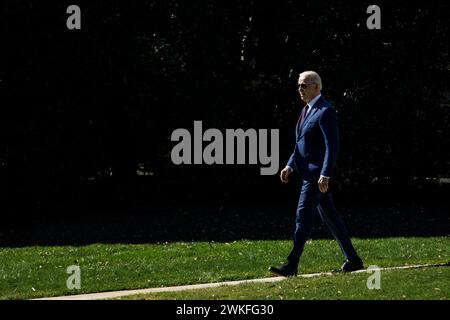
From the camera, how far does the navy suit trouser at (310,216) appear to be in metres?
8.27

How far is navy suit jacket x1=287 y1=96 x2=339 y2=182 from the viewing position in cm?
812

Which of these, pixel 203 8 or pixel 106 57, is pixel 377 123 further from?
pixel 106 57

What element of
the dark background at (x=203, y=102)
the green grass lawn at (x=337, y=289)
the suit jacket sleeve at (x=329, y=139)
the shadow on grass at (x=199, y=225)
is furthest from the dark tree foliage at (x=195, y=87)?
the green grass lawn at (x=337, y=289)

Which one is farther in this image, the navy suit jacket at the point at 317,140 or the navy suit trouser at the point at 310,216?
the navy suit trouser at the point at 310,216

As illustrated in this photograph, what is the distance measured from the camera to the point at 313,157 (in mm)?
8266

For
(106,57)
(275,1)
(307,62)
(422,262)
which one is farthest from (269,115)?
(422,262)

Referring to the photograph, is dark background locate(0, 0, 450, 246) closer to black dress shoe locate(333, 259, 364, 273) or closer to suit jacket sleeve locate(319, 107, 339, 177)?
black dress shoe locate(333, 259, 364, 273)

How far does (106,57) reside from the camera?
15.5 metres

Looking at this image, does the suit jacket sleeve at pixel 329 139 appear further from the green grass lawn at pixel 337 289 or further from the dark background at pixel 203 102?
the dark background at pixel 203 102

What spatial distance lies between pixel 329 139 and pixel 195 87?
7.86m

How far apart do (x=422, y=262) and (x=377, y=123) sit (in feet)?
20.4

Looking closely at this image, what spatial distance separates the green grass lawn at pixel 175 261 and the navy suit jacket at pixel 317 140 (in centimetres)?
113

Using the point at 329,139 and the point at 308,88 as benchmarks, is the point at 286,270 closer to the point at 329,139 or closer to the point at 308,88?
the point at 329,139

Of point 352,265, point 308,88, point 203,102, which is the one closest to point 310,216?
point 352,265
